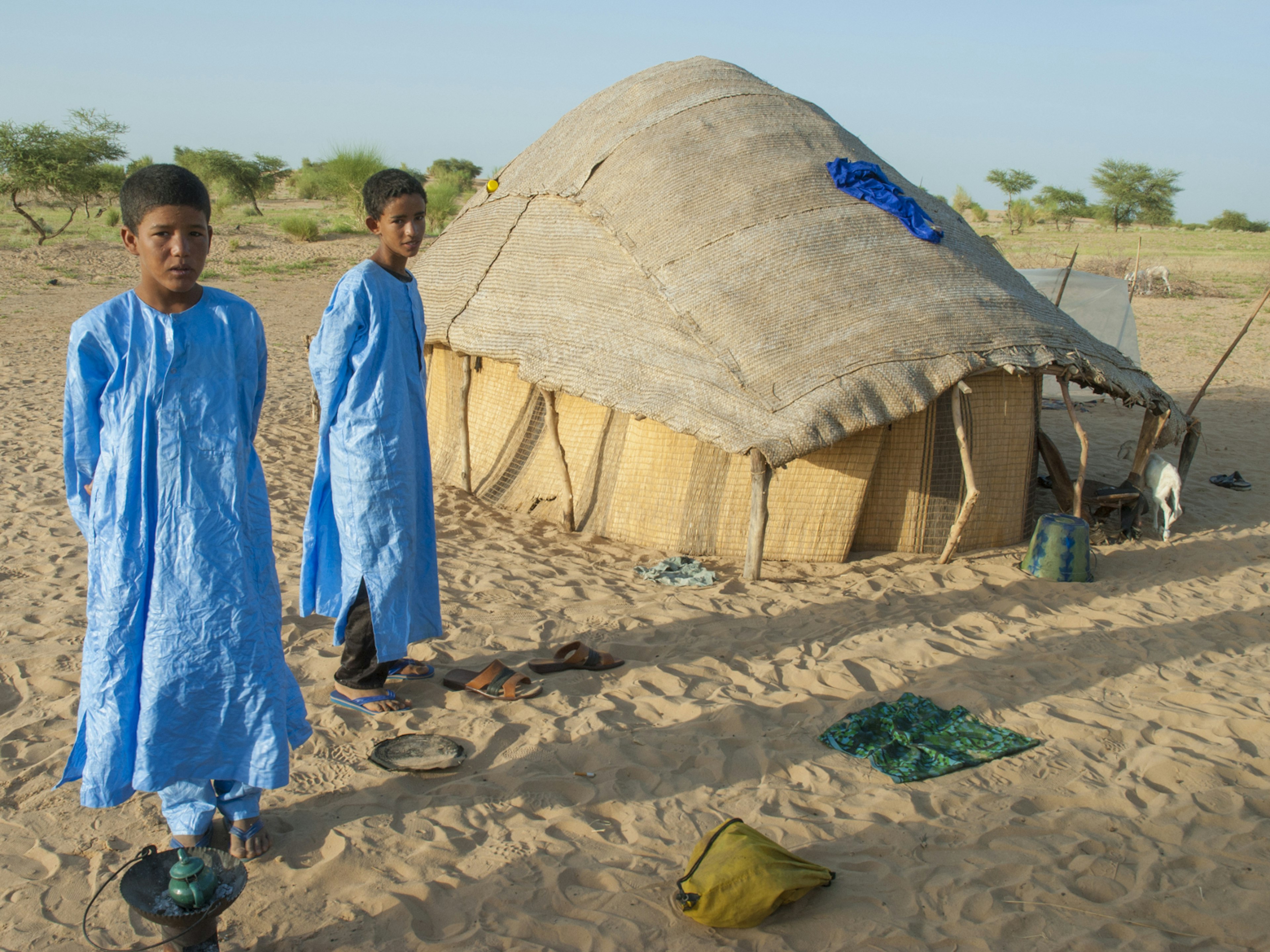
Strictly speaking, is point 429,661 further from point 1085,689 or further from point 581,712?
point 1085,689

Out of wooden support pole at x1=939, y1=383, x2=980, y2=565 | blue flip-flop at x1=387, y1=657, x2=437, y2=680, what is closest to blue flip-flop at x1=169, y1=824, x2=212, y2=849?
blue flip-flop at x1=387, y1=657, x2=437, y2=680

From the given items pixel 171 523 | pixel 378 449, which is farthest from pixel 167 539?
pixel 378 449

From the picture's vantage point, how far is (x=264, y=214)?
25094 millimetres

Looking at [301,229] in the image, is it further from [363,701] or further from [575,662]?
[363,701]

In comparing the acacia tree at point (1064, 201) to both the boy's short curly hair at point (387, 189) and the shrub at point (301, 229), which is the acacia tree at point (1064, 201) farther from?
the boy's short curly hair at point (387, 189)

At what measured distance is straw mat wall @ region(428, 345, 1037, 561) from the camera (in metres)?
5.14

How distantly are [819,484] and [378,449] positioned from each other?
2.79 meters

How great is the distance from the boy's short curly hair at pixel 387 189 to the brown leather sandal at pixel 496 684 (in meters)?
1.69

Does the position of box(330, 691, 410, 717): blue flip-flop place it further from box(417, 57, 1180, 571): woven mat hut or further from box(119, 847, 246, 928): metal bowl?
box(417, 57, 1180, 571): woven mat hut

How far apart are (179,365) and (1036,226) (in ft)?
122

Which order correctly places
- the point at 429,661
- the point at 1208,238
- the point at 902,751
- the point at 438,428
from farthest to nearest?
the point at 1208,238 → the point at 438,428 → the point at 429,661 → the point at 902,751

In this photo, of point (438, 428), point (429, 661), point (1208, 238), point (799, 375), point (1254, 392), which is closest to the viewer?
point (429, 661)

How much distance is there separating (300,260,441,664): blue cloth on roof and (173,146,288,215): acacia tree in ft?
79.9

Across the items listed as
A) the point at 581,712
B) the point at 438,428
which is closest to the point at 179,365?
the point at 581,712
